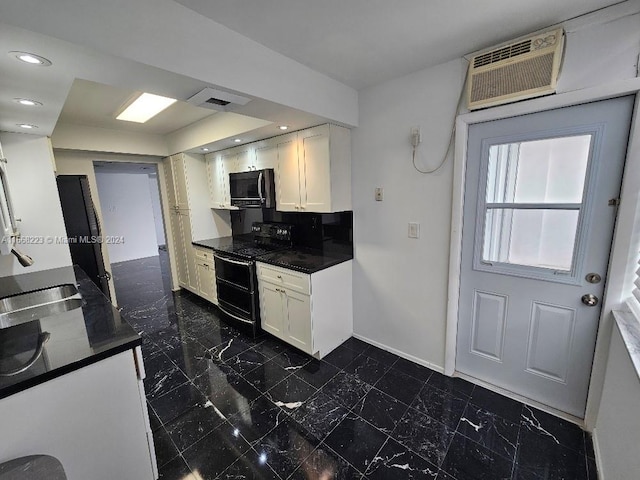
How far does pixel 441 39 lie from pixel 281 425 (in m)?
2.67

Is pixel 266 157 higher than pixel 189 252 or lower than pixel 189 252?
higher

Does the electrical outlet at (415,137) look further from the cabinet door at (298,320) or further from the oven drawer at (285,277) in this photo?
the cabinet door at (298,320)

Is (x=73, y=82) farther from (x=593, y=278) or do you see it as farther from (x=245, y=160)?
(x=593, y=278)

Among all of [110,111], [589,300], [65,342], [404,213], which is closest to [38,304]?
[65,342]

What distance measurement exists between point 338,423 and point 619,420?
56.7 inches

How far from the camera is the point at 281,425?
5.83 feet

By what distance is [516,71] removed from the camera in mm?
1609

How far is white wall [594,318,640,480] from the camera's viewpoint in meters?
1.10

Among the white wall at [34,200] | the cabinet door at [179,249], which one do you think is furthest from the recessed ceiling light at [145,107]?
the cabinet door at [179,249]

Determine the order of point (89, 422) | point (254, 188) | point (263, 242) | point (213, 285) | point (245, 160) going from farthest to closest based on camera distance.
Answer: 1. point (213, 285)
2. point (263, 242)
3. point (245, 160)
4. point (254, 188)
5. point (89, 422)

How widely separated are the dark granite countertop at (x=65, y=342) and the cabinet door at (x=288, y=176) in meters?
1.69

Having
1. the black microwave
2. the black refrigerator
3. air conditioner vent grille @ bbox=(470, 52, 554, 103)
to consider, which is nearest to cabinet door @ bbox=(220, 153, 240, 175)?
the black microwave

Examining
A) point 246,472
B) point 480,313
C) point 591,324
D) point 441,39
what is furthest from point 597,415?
point 441,39

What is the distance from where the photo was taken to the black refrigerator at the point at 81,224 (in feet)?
8.93
